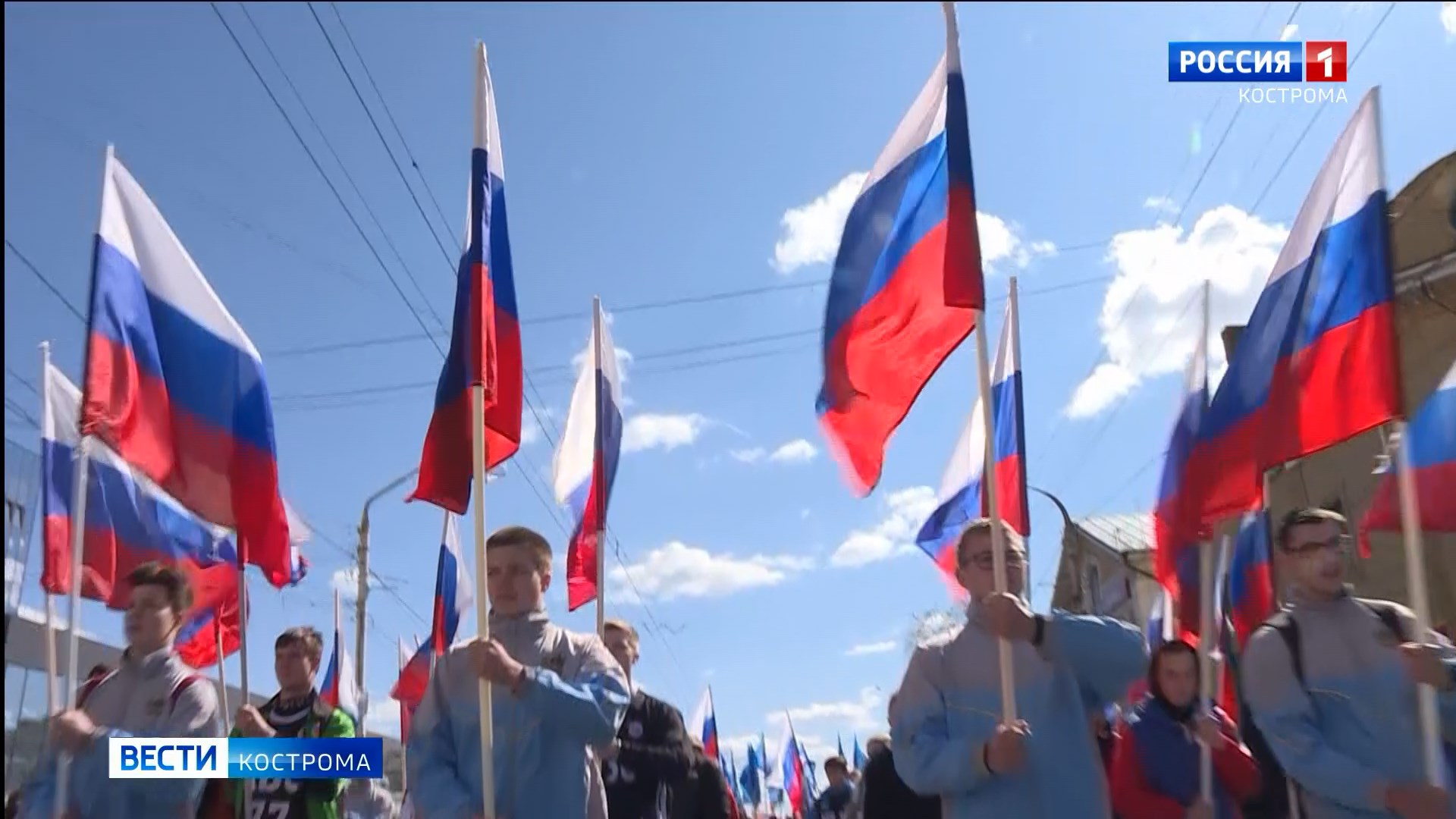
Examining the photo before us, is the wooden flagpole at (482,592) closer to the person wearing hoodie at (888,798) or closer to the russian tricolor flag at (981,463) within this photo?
the person wearing hoodie at (888,798)

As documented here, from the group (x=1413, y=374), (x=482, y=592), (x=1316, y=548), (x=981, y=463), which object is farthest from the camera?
(x=1413, y=374)

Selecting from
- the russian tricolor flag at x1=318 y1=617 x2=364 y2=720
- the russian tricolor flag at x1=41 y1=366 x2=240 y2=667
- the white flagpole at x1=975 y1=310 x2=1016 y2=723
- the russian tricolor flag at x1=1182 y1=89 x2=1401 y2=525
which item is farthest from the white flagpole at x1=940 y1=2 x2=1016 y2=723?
the russian tricolor flag at x1=318 y1=617 x2=364 y2=720

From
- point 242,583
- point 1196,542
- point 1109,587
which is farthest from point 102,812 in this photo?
point 1109,587

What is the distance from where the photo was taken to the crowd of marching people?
145 inches

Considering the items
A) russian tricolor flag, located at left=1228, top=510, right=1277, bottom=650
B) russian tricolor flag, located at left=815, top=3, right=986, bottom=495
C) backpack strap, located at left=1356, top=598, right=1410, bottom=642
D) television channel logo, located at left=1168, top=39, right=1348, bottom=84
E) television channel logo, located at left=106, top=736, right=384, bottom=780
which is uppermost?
television channel logo, located at left=1168, top=39, right=1348, bottom=84

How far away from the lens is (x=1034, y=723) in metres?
3.69

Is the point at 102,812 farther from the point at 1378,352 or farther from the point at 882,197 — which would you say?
the point at 1378,352

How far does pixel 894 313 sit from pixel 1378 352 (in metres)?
1.71

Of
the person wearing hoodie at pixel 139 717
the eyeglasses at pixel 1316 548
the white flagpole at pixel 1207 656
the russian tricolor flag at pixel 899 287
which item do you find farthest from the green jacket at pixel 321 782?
the eyeglasses at pixel 1316 548

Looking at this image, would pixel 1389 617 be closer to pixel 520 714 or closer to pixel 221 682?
pixel 520 714

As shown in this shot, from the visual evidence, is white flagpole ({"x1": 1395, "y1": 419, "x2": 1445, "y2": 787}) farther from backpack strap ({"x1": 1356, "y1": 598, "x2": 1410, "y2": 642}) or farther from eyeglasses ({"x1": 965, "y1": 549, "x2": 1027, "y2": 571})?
eyeglasses ({"x1": 965, "y1": 549, "x2": 1027, "y2": 571})

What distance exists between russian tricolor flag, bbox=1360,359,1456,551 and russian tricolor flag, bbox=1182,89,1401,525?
2.99 feet

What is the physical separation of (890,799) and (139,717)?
302 centimetres

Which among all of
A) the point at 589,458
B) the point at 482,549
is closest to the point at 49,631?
the point at 482,549
